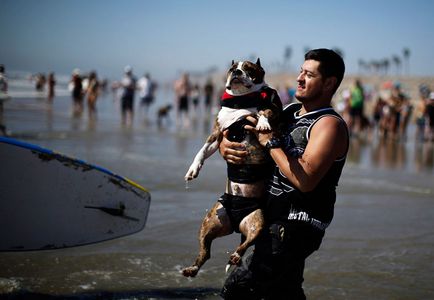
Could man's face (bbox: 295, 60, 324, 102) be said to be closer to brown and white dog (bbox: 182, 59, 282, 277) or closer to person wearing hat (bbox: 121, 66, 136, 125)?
brown and white dog (bbox: 182, 59, 282, 277)

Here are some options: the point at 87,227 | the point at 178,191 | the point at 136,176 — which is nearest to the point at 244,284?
the point at 87,227

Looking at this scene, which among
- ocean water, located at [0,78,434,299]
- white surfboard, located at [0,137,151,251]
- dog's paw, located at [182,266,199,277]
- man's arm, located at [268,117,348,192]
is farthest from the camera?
ocean water, located at [0,78,434,299]

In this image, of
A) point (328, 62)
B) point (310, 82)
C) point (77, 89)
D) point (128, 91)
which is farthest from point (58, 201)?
point (77, 89)

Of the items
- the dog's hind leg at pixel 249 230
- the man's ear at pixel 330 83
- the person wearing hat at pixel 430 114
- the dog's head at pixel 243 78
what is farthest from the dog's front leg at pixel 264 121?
the person wearing hat at pixel 430 114

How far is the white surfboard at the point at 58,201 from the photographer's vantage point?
445 cm

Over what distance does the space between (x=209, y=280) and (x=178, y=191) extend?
377 centimetres

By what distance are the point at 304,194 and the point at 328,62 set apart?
79cm

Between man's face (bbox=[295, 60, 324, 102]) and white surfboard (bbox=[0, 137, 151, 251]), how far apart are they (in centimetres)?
215

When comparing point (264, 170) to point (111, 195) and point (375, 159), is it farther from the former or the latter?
point (375, 159)

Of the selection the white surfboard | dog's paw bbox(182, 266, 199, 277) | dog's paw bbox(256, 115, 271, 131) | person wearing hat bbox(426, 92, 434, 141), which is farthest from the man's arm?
person wearing hat bbox(426, 92, 434, 141)

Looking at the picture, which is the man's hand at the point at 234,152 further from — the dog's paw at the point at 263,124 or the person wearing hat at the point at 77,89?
the person wearing hat at the point at 77,89

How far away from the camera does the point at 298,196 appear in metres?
3.18

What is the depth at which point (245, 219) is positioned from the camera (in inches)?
132

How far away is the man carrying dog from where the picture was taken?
3113 mm
